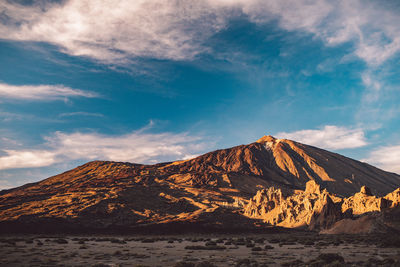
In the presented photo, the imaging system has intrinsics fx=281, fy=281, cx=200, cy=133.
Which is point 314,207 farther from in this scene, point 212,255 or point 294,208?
point 212,255

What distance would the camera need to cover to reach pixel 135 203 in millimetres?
Answer: 128250

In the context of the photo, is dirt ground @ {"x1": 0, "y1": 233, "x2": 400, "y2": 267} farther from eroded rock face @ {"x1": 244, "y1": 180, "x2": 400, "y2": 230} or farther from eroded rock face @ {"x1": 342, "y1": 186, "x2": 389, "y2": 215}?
eroded rock face @ {"x1": 244, "y1": 180, "x2": 400, "y2": 230}

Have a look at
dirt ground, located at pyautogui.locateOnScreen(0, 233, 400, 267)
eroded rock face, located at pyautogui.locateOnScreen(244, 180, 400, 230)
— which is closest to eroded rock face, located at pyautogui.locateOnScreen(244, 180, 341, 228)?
eroded rock face, located at pyautogui.locateOnScreen(244, 180, 400, 230)

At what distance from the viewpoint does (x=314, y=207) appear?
87875mm

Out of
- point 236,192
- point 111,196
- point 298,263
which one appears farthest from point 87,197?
point 298,263

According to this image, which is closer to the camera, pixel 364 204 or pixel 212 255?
pixel 212 255

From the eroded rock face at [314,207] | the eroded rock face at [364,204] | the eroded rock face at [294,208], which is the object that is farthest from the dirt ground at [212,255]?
the eroded rock face at [294,208]

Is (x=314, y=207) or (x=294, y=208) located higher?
(x=314, y=207)

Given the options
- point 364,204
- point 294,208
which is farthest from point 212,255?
point 294,208

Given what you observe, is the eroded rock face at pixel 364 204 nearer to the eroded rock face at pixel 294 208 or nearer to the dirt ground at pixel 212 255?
the eroded rock face at pixel 294 208

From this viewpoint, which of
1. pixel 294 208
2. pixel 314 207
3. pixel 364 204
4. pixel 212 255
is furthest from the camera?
pixel 294 208

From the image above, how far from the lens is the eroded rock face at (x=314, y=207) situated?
74812 mm

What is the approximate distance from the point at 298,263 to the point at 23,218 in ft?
360

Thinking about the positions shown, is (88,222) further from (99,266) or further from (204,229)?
(99,266)
